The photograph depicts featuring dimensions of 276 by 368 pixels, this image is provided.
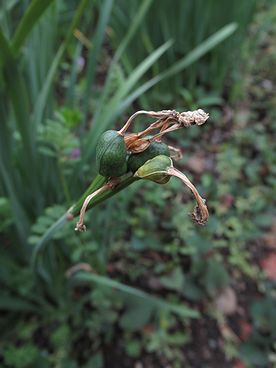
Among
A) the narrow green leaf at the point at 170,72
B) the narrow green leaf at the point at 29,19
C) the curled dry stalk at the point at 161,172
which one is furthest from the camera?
the narrow green leaf at the point at 170,72

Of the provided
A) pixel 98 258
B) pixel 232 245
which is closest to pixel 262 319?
pixel 232 245

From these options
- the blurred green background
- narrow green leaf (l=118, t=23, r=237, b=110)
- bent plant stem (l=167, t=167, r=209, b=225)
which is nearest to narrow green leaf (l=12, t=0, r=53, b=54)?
the blurred green background

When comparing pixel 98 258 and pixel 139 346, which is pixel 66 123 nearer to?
pixel 98 258

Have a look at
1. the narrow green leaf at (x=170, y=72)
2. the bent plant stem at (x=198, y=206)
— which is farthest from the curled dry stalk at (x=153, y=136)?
the narrow green leaf at (x=170, y=72)

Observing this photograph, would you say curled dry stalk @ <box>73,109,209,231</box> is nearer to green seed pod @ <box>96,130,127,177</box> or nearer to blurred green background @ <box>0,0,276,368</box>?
green seed pod @ <box>96,130,127,177</box>

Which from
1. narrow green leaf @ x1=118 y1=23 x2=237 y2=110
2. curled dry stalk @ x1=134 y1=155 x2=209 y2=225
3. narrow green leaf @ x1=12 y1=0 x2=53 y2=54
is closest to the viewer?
curled dry stalk @ x1=134 y1=155 x2=209 y2=225

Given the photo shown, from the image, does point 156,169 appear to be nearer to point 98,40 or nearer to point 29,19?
point 29,19

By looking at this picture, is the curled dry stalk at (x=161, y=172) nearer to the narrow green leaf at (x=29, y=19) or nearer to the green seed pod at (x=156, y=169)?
the green seed pod at (x=156, y=169)
